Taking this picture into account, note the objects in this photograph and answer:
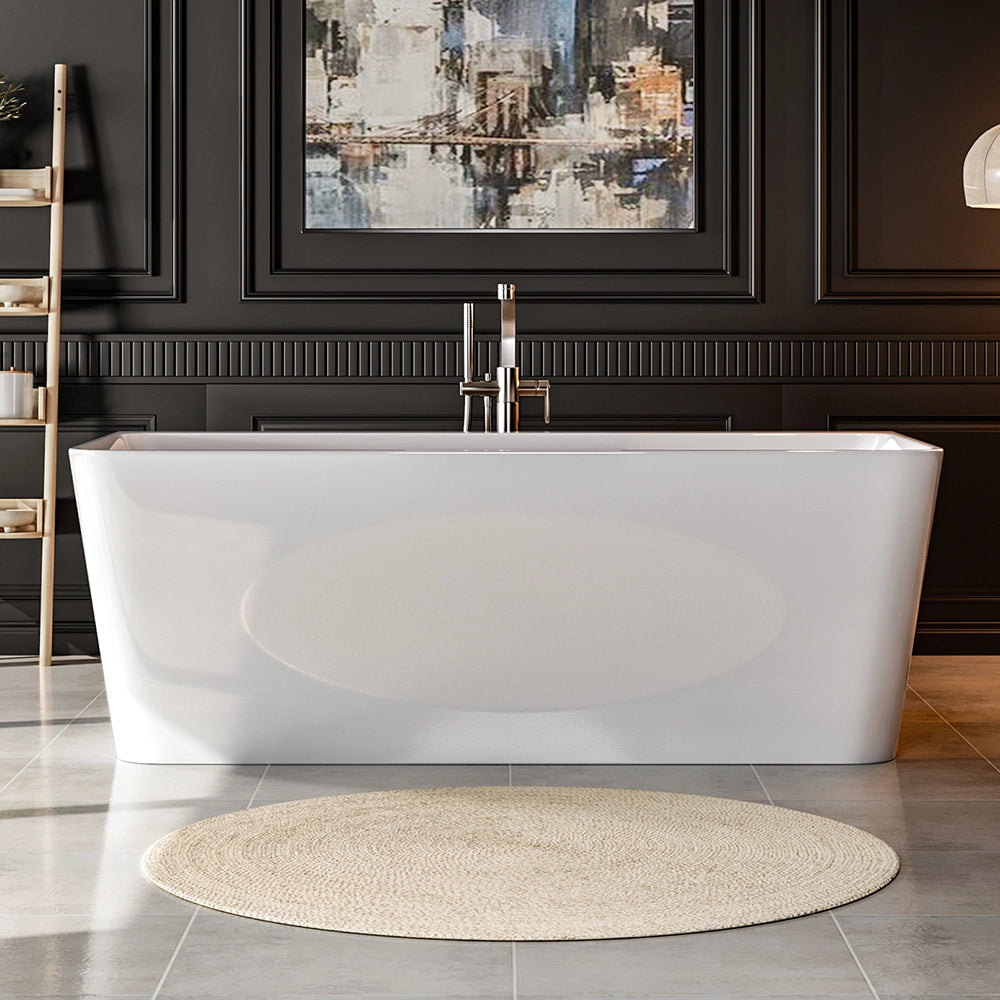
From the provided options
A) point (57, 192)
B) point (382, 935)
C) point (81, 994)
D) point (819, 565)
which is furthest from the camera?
point (57, 192)

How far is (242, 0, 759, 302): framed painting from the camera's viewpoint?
349 centimetres

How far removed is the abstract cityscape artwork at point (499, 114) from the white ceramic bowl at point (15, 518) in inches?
38.6

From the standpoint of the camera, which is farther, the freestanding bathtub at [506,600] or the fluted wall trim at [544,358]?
the fluted wall trim at [544,358]

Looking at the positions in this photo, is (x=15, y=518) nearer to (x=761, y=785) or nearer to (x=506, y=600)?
(x=506, y=600)

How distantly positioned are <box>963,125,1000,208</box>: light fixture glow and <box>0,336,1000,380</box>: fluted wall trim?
1.58 ft

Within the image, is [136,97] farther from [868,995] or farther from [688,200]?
[868,995]

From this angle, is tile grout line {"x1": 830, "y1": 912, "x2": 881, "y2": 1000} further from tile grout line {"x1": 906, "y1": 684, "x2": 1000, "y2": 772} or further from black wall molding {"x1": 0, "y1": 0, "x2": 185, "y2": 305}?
black wall molding {"x1": 0, "y1": 0, "x2": 185, "y2": 305}

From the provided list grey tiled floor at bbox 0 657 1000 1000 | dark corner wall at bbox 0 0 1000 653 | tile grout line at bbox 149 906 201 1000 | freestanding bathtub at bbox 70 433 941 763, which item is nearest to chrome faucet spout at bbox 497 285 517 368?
dark corner wall at bbox 0 0 1000 653

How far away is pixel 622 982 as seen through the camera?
1590 millimetres

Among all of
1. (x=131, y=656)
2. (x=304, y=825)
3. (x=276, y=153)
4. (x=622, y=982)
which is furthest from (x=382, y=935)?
(x=276, y=153)

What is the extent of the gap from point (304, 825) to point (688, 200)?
2.01 metres

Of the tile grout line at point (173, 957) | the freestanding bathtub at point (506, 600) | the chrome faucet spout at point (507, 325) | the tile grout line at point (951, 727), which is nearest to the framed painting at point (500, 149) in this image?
the chrome faucet spout at point (507, 325)

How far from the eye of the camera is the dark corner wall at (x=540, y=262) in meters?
3.49

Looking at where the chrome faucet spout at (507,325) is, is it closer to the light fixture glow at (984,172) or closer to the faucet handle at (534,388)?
the faucet handle at (534,388)
